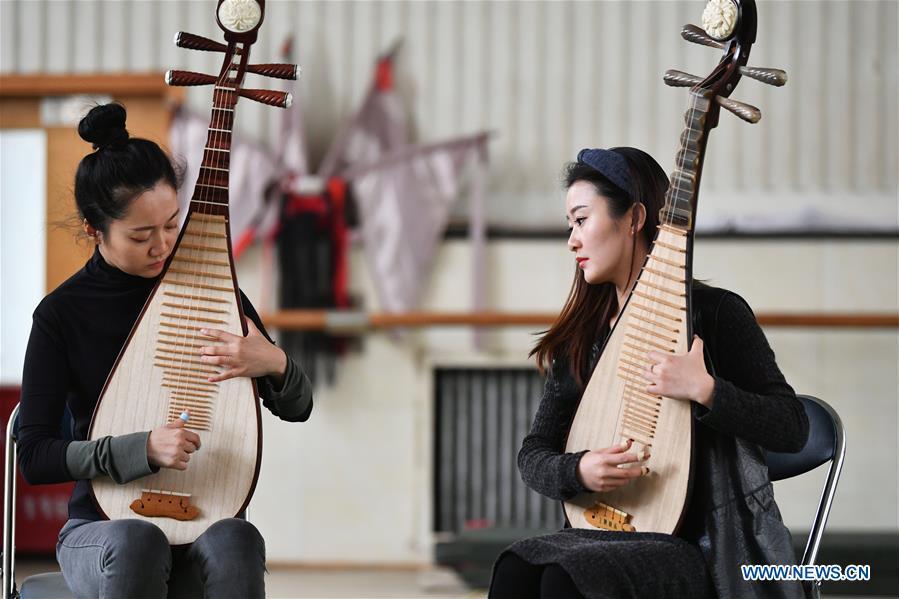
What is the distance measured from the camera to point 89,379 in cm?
167

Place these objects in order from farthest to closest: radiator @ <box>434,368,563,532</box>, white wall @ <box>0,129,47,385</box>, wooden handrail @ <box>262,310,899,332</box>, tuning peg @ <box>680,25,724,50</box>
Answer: white wall @ <box>0,129,47,385</box> → radiator @ <box>434,368,563,532</box> → wooden handrail @ <box>262,310,899,332</box> → tuning peg @ <box>680,25,724,50</box>

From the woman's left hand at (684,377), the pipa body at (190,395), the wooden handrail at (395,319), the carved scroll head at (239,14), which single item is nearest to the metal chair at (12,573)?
the pipa body at (190,395)

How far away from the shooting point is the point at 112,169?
1.65 metres

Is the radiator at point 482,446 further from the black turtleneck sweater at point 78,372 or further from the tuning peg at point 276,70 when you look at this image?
the tuning peg at point 276,70

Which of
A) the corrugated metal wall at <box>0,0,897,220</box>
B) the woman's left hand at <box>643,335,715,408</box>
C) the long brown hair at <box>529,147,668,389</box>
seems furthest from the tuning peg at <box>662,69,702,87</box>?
the corrugated metal wall at <box>0,0,897,220</box>

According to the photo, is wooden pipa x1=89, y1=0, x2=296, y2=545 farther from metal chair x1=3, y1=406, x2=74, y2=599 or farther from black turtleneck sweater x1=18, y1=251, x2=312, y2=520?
metal chair x1=3, y1=406, x2=74, y2=599

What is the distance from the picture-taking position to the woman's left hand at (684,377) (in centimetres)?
145

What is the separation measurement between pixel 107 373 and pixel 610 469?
0.80 metres

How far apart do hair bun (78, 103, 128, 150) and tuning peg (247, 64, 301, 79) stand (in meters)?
0.23

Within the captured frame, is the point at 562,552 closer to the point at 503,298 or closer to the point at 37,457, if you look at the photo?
the point at 37,457

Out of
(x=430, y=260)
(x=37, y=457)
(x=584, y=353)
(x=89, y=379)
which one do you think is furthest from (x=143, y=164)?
(x=430, y=260)

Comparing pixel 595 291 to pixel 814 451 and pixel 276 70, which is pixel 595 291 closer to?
pixel 814 451

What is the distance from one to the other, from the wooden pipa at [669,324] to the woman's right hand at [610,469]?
0.03 meters

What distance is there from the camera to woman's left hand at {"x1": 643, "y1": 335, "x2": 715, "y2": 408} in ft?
4.76
